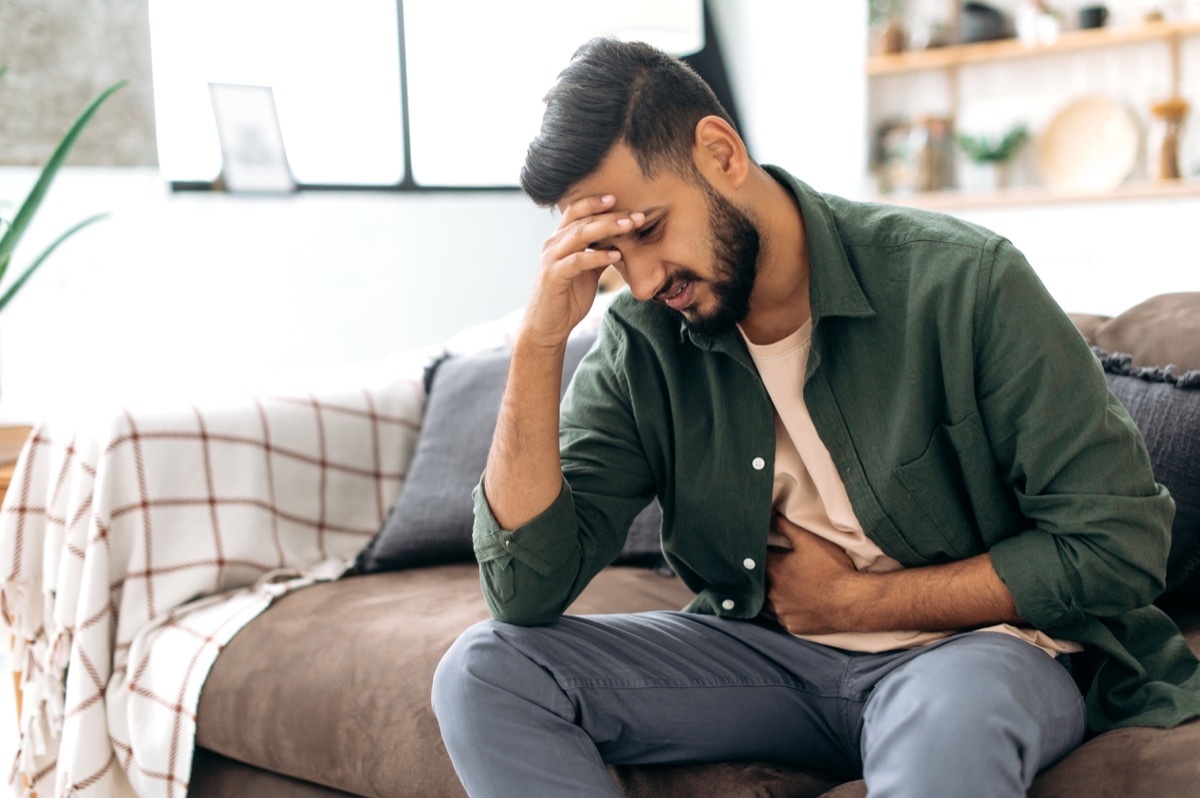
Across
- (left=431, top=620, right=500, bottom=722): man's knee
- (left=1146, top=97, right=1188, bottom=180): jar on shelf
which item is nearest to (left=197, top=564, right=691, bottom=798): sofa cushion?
(left=431, top=620, right=500, bottom=722): man's knee

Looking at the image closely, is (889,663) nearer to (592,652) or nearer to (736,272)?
(592,652)

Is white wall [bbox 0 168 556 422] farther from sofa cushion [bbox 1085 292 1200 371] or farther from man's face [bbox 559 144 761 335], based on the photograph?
sofa cushion [bbox 1085 292 1200 371]

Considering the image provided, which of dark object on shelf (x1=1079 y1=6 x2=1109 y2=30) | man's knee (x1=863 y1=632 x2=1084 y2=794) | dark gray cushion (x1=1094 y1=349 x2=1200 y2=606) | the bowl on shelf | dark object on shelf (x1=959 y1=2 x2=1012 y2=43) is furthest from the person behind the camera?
dark object on shelf (x1=959 y1=2 x2=1012 y2=43)

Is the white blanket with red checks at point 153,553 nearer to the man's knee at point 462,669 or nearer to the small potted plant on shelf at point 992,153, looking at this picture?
the man's knee at point 462,669

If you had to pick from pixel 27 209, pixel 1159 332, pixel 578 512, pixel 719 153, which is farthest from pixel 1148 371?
pixel 27 209

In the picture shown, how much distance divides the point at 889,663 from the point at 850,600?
7 centimetres

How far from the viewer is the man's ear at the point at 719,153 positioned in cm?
124

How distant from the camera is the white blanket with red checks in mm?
1744

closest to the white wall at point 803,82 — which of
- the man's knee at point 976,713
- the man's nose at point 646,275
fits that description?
the man's nose at point 646,275

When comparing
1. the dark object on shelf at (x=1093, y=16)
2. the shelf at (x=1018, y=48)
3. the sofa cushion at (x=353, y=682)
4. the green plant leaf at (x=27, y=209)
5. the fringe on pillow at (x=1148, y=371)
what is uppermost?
the dark object on shelf at (x=1093, y=16)

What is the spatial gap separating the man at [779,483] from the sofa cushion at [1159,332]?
0.39 meters

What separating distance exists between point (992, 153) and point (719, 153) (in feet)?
11.5

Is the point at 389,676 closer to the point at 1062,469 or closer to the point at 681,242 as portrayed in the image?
the point at 681,242

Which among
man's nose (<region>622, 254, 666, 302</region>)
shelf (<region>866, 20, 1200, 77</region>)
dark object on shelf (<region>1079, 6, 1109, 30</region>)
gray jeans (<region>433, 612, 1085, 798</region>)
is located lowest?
gray jeans (<region>433, 612, 1085, 798</region>)
